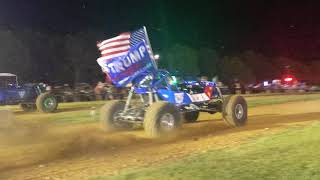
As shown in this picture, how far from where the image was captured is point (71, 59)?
51.1 metres

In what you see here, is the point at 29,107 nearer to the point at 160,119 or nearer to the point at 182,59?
the point at 160,119

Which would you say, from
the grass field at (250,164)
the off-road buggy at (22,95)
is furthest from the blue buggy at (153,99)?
the off-road buggy at (22,95)

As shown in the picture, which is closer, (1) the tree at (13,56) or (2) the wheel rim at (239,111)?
(2) the wheel rim at (239,111)

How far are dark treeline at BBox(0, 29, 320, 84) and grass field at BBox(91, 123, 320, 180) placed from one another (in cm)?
2965

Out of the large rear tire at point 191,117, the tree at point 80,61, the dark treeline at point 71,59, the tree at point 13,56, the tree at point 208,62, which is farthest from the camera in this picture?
the tree at point 208,62

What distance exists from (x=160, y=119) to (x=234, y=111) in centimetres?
317

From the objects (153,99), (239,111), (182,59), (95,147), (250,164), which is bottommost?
(250,164)

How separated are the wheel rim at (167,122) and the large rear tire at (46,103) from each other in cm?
1269

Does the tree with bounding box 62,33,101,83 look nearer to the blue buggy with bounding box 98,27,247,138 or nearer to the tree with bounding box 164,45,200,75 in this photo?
the tree with bounding box 164,45,200,75

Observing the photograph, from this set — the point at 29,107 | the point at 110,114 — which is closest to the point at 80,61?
the point at 29,107

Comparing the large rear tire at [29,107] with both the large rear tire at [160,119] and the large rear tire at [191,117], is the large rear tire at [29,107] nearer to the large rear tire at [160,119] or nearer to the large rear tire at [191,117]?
the large rear tire at [191,117]

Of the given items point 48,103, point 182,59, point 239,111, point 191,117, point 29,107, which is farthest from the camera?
point 182,59

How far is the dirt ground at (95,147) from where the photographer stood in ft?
30.8

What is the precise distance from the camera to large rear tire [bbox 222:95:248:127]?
15.8 metres
